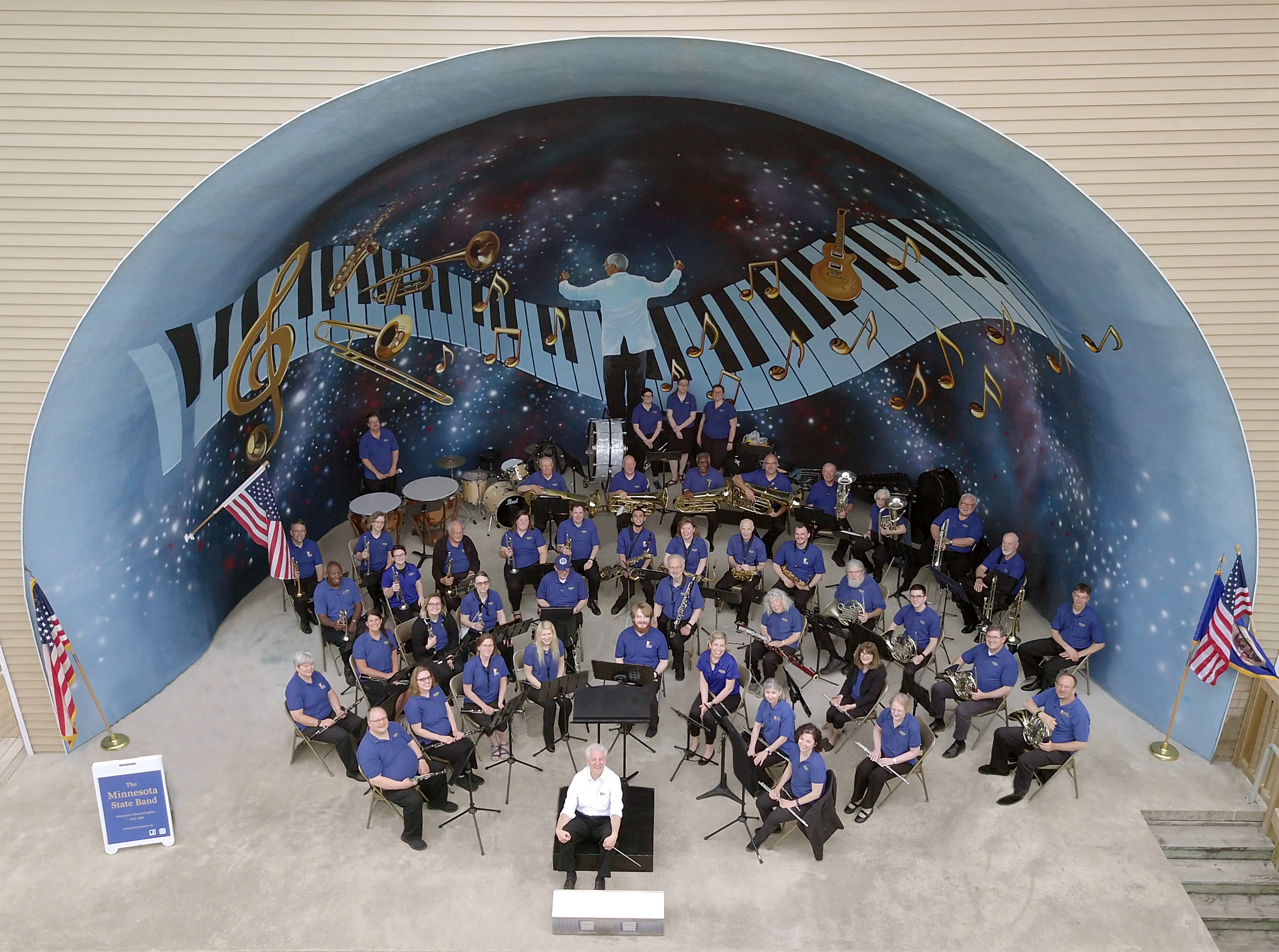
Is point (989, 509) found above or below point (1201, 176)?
below

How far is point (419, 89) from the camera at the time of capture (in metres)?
9.47

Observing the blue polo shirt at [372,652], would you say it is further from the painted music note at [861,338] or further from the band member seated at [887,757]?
the painted music note at [861,338]

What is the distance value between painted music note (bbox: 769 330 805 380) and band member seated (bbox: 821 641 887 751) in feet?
19.5

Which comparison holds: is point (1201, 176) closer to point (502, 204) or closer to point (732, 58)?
point (732, 58)

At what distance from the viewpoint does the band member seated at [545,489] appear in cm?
1422

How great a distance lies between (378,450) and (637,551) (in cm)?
423

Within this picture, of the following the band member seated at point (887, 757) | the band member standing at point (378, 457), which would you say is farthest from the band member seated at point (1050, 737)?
the band member standing at point (378, 457)

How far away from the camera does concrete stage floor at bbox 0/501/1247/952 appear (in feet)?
28.7

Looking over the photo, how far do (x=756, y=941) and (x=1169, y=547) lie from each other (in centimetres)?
553

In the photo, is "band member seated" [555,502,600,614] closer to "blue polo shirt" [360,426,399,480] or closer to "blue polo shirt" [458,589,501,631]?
"blue polo shirt" [458,589,501,631]

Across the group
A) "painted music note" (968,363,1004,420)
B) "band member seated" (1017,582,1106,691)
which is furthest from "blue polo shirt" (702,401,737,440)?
"band member seated" (1017,582,1106,691)

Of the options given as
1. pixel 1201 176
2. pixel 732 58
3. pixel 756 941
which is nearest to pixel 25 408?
pixel 732 58

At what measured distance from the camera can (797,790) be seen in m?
9.14

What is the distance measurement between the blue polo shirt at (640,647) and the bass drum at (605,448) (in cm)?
490
